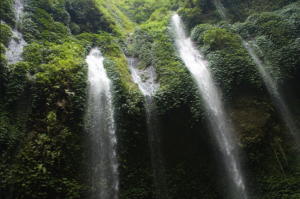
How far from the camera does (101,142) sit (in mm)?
5969

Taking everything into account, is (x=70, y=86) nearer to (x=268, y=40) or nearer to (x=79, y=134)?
(x=79, y=134)

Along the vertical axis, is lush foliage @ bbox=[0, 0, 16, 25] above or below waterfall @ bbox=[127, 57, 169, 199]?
above

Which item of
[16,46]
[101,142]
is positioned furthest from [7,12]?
[101,142]

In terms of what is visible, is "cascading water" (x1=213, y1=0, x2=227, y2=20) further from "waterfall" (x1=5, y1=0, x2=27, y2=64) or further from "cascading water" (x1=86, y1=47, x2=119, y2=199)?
"waterfall" (x1=5, y1=0, x2=27, y2=64)

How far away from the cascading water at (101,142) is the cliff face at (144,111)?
22 cm

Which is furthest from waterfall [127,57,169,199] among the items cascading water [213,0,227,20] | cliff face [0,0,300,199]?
cascading water [213,0,227,20]

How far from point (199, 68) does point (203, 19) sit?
6333mm

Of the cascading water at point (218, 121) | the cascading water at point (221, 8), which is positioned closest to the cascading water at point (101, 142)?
the cascading water at point (218, 121)

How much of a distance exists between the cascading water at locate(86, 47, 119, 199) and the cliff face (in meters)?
0.22

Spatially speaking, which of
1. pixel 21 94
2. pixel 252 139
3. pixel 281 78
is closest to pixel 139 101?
pixel 21 94

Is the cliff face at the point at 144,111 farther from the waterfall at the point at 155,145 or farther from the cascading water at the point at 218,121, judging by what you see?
the cascading water at the point at 218,121

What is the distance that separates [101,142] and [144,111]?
1.99 metres

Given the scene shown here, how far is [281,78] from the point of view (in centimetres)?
848

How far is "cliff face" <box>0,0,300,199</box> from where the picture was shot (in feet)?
16.8
